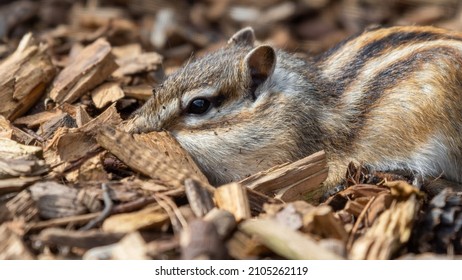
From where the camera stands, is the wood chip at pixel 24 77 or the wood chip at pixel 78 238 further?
the wood chip at pixel 24 77

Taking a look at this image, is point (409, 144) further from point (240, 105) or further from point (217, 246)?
point (217, 246)

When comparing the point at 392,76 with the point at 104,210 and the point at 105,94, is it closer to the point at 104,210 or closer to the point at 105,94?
the point at 105,94

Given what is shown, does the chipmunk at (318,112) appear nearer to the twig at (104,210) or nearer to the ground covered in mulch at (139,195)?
the ground covered in mulch at (139,195)

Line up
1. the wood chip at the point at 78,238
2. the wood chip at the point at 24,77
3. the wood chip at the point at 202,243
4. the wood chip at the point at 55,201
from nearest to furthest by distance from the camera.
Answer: the wood chip at the point at 202,243 < the wood chip at the point at 78,238 < the wood chip at the point at 55,201 < the wood chip at the point at 24,77

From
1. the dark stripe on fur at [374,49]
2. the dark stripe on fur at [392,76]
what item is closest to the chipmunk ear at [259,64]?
the dark stripe on fur at [374,49]

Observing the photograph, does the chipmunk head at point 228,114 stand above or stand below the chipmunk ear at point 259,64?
below

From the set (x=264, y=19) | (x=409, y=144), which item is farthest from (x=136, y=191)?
(x=264, y=19)
